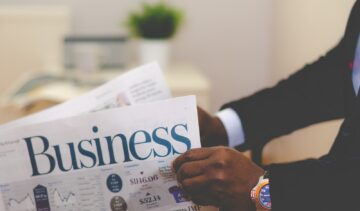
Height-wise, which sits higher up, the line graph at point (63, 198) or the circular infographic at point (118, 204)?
the line graph at point (63, 198)

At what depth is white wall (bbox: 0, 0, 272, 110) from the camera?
7.88 feet

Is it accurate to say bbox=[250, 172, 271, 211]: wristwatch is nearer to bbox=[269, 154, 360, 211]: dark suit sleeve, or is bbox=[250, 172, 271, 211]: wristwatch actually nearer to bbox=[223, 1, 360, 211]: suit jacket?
bbox=[269, 154, 360, 211]: dark suit sleeve

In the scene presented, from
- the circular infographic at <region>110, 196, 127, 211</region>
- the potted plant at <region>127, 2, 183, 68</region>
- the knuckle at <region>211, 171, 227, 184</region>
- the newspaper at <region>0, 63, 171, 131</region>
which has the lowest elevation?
the circular infographic at <region>110, 196, 127, 211</region>

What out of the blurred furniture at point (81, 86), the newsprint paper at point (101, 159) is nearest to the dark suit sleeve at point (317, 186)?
the newsprint paper at point (101, 159)

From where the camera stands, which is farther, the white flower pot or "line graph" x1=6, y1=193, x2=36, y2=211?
the white flower pot

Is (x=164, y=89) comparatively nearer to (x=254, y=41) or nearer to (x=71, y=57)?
(x=71, y=57)

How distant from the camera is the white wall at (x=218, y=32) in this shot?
2.40 metres

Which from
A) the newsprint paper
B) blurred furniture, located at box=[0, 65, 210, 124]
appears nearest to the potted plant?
blurred furniture, located at box=[0, 65, 210, 124]

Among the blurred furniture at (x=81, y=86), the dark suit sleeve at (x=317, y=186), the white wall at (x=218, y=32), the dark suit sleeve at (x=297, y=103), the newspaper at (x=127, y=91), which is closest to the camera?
the dark suit sleeve at (x=317, y=186)

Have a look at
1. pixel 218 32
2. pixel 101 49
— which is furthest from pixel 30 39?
pixel 218 32

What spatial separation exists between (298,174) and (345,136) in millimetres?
100

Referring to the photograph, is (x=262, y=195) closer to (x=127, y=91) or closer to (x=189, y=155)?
(x=189, y=155)

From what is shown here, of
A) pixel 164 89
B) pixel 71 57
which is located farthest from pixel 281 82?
pixel 71 57

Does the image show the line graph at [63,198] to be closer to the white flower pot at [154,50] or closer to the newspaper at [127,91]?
the newspaper at [127,91]
